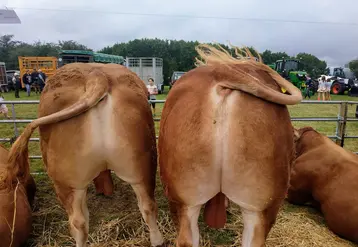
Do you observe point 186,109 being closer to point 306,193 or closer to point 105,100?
point 105,100

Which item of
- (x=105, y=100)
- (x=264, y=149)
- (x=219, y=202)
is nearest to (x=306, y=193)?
(x=219, y=202)

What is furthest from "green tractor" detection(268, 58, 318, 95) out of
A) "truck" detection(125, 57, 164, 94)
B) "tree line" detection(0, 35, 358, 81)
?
"tree line" detection(0, 35, 358, 81)

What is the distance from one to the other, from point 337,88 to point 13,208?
22.7 metres

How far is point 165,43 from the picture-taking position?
1746 inches

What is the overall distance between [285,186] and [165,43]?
44.6m

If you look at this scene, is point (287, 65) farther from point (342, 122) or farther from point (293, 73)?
point (342, 122)

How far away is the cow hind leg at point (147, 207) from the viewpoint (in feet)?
7.22

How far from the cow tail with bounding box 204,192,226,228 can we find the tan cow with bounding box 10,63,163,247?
0.47 metres

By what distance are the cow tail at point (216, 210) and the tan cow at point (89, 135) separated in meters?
0.47

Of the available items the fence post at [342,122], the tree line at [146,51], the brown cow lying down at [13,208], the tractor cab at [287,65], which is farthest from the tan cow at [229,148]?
the tree line at [146,51]

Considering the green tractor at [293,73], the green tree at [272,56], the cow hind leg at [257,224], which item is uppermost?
the green tree at [272,56]

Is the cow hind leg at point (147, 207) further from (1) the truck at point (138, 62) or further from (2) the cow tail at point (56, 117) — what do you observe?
(1) the truck at point (138, 62)

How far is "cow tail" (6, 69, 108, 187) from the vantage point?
1.89 metres

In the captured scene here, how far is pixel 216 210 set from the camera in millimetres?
2262
